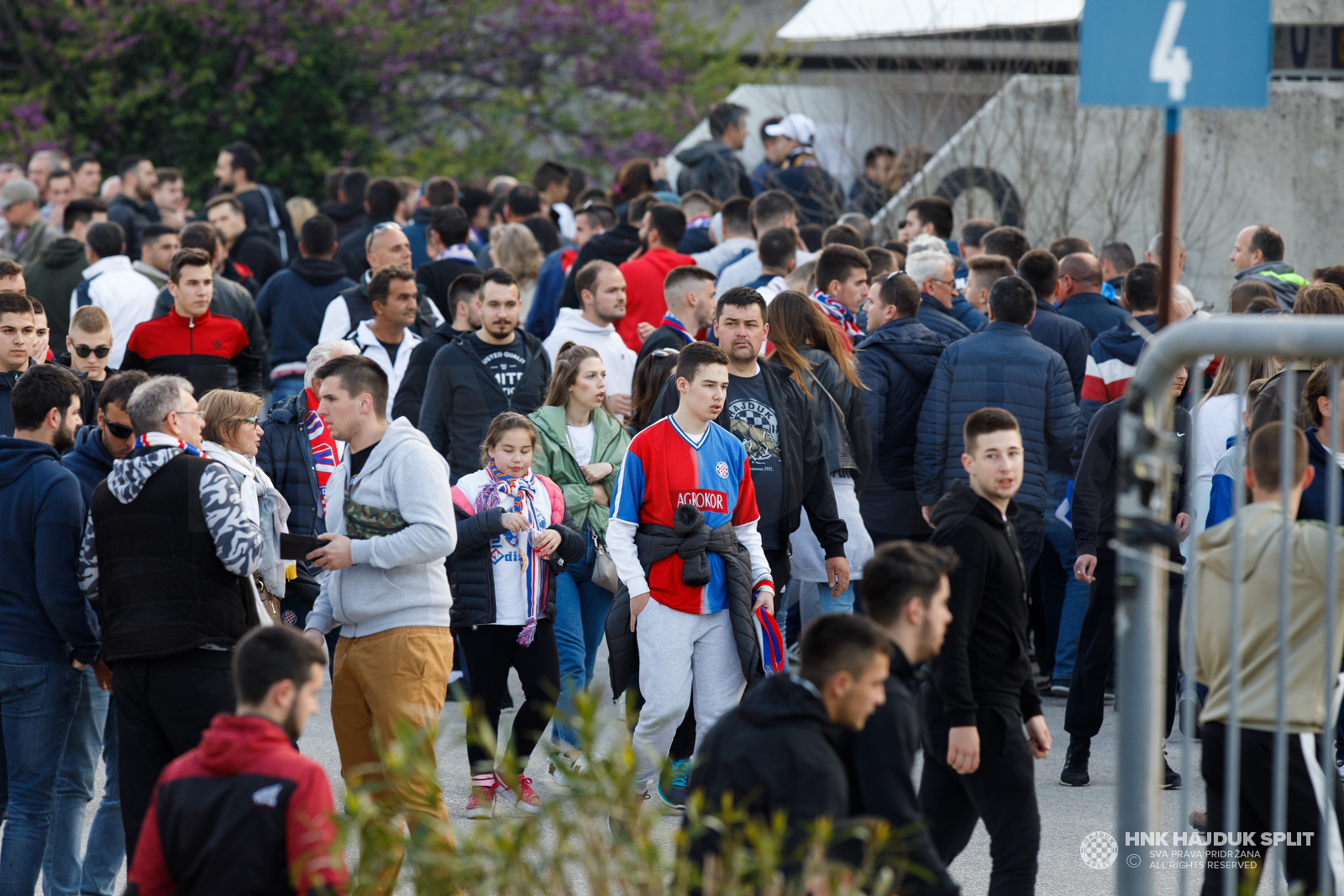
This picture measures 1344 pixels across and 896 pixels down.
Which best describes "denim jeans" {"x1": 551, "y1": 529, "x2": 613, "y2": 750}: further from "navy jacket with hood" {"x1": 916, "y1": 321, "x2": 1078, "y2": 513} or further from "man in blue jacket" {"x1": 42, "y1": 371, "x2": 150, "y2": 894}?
"man in blue jacket" {"x1": 42, "y1": 371, "x2": 150, "y2": 894}

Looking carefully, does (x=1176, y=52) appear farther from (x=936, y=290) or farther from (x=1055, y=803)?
(x=936, y=290)

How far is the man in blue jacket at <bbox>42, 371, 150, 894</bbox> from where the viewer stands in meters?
5.32

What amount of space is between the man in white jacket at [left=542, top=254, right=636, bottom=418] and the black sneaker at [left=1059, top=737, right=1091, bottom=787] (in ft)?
10.0

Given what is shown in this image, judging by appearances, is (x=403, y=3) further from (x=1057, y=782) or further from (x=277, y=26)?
(x=1057, y=782)

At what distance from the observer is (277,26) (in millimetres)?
18719

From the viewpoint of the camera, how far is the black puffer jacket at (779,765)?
340 cm

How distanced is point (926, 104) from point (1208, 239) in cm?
306

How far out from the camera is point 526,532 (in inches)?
255

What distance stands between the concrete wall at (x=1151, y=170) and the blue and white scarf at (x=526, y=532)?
8.17 metres

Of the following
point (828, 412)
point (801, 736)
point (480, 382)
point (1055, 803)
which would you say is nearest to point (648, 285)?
point (480, 382)

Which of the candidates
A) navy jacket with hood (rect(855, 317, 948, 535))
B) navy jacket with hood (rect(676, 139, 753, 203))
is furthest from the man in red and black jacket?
navy jacket with hood (rect(676, 139, 753, 203))

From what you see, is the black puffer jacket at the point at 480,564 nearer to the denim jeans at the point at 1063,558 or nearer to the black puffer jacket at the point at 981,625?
the black puffer jacket at the point at 981,625

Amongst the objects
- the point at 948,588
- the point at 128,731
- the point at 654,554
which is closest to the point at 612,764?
the point at 948,588

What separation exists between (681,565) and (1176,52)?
9.53ft
